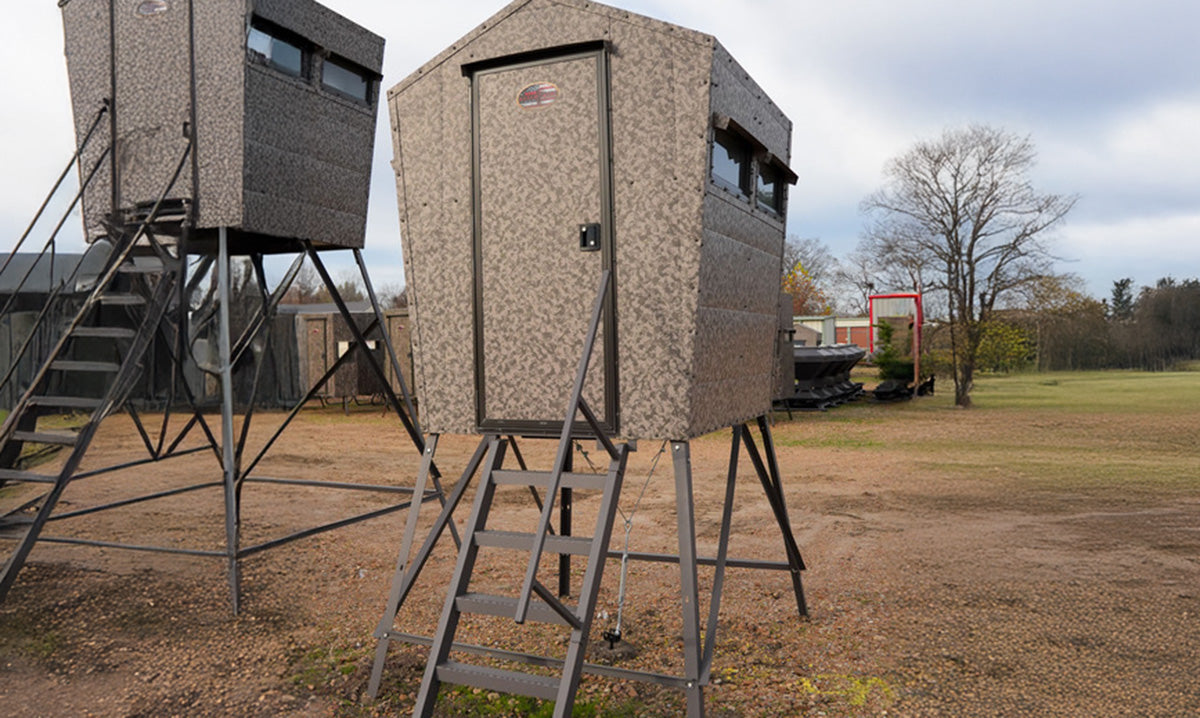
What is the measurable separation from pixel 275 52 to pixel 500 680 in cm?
467

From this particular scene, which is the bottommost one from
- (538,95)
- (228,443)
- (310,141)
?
(228,443)

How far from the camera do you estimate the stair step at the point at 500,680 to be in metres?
3.29

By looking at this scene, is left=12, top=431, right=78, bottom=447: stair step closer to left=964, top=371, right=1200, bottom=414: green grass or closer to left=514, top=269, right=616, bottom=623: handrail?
left=514, top=269, right=616, bottom=623: handrail

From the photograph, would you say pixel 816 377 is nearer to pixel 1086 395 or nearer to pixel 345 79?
pixel 1086 395

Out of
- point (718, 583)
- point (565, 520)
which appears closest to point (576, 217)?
point (718, 583)

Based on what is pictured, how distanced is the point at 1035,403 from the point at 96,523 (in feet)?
64.3

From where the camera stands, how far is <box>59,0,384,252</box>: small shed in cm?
570

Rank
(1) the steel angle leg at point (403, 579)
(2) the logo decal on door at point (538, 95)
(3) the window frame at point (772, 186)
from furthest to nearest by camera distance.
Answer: (3) the window frame at point (772, 186) < (1) the steel angle leg at point (403, 579) < (2) the logo decal on door at point (538, 95)

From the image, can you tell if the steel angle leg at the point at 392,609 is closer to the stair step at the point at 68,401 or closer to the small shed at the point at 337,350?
the stair step at the point at 68,401

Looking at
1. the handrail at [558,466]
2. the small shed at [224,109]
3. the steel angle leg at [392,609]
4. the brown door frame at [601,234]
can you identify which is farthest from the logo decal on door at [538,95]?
the small shed at [224,109]

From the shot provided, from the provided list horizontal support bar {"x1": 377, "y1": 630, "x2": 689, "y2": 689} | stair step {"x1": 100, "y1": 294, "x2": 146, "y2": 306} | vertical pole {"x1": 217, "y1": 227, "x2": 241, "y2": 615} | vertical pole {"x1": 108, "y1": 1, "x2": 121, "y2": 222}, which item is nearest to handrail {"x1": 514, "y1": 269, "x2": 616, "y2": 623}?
horizontal support bar {"x1": 377, "y1": 630, "x2": 689, "y2": 689}

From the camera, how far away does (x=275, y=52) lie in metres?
5.93

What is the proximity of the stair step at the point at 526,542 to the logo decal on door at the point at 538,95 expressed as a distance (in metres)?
1.94

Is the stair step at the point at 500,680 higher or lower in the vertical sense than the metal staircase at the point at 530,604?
lower
